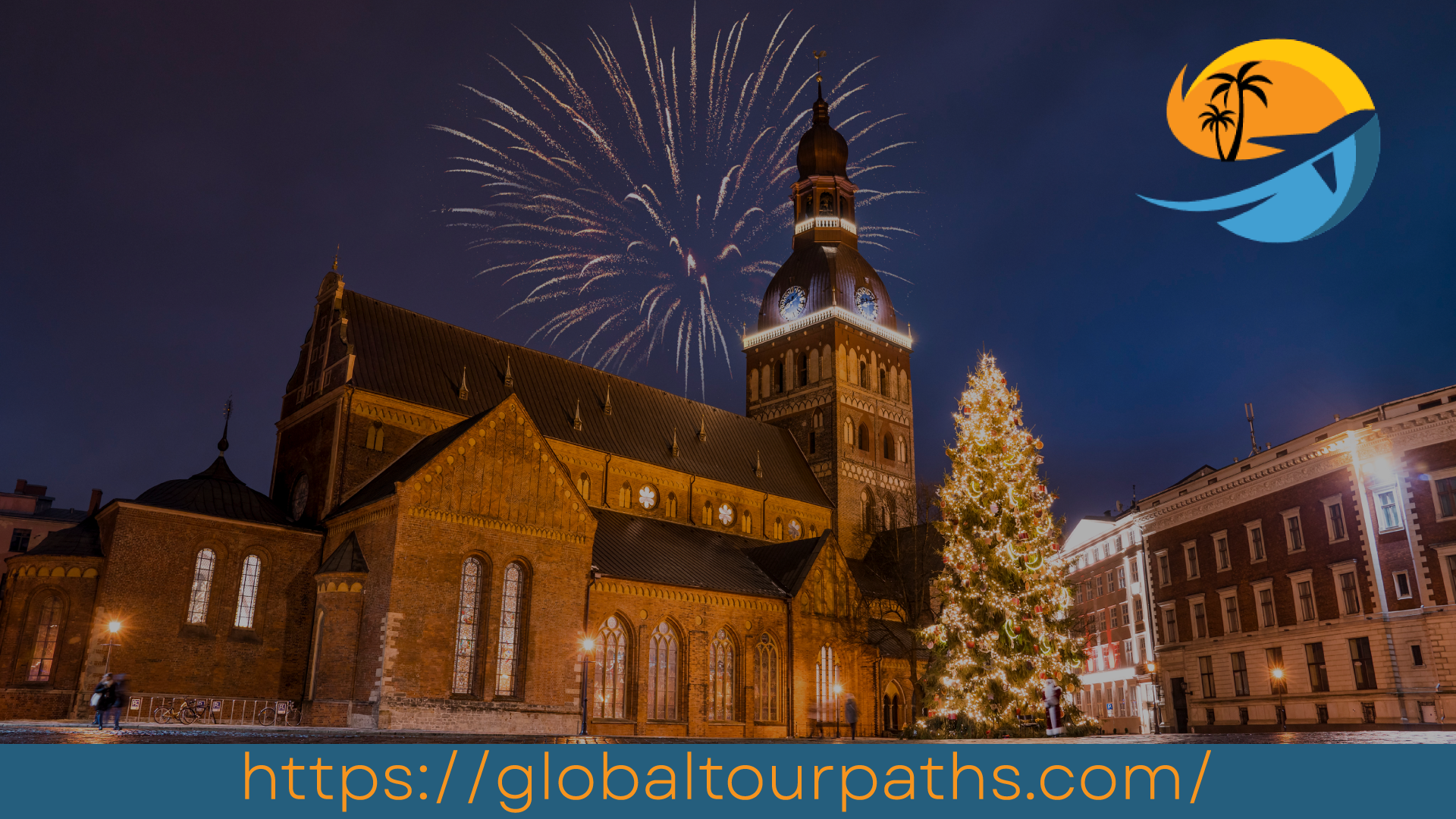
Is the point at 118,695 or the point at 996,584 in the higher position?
the point at 996,584

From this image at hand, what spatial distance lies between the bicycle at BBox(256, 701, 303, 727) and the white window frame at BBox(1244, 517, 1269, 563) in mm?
38293

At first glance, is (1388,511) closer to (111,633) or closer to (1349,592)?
(1349,592)

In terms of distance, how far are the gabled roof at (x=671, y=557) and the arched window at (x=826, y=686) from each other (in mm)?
3419

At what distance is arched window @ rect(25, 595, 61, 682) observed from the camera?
29.3m

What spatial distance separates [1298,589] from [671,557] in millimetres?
25679

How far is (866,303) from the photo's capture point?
59438 millimetres

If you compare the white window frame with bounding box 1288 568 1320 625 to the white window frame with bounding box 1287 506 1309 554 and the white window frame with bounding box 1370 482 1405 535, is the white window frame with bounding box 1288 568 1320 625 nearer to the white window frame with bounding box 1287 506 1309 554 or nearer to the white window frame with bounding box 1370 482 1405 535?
the white window frame with bounding box 1287 506 1309 554

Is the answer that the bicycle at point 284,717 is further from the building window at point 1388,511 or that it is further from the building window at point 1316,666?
the building window at point 1388,511

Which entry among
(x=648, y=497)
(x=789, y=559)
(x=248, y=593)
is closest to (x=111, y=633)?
(x=248, y=593)

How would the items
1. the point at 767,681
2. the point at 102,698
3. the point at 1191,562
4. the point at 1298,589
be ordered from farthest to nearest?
the point at 1191,562
the point at 1298,589
the point at 767,681
the point at 102,698

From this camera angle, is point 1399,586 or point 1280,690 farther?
point 1280,690

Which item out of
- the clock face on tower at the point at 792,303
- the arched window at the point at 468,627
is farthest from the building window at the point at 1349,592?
the arched window at the point at 468,627

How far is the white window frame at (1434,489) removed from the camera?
108ft
